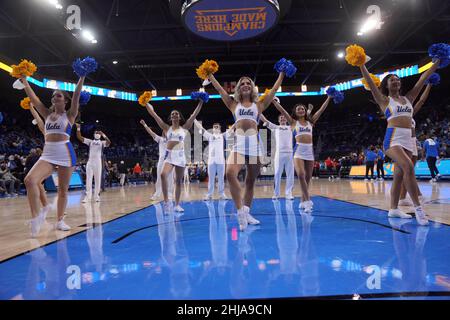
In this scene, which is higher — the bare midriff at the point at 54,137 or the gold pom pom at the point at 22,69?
the gold pom pom at the point at 22,69

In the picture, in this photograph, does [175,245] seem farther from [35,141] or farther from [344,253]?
[35,141]

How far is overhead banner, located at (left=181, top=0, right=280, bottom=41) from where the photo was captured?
9.99 meters

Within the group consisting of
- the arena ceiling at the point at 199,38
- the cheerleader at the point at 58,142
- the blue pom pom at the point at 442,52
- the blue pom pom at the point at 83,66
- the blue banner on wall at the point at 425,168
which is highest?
the arena ceiling at the point at 199,38

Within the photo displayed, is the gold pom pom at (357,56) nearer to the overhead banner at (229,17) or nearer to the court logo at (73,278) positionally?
the court logo at (73,278)

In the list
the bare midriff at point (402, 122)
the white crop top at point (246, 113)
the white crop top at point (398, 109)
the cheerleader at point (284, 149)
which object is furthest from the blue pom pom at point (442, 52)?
the cheerleader at point (284, 149)

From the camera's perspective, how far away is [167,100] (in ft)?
100

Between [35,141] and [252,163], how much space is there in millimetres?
24622

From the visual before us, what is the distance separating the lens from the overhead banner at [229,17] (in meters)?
9.99

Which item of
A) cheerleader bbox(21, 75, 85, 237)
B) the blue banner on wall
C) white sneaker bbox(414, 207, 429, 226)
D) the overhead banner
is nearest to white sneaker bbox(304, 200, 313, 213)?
white sneaker bbox(414, 207, 429, 226)

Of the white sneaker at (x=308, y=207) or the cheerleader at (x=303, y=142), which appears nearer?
the white sneaker at (x=308, y=207)

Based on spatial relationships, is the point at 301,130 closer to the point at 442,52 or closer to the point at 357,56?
the point at 357,56

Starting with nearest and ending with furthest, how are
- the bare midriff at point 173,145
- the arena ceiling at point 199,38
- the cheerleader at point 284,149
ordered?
the bare midriff at point 173,145 < the cheerleader at point 284,149 < the arena ceiling at point 199,38

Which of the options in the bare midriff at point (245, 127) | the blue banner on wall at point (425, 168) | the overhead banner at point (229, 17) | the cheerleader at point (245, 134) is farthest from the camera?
the blue banner on wall at point (425, 168)
